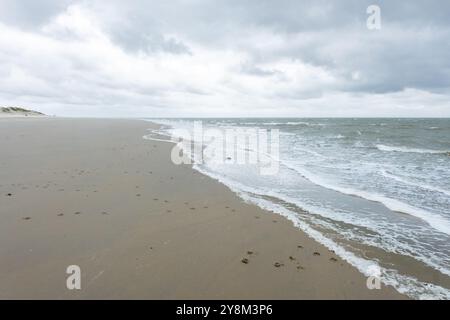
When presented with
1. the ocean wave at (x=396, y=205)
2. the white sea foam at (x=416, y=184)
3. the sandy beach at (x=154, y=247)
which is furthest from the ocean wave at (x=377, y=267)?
the white sea foam at (x=416, y=184)

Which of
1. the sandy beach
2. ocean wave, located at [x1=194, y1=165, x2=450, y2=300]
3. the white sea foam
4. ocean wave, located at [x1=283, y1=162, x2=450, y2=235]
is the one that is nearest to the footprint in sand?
the sandy beach

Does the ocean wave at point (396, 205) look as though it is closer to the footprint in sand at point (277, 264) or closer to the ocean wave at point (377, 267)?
the ocean wave at point (377, 267)

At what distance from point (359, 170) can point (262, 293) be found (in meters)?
10.8

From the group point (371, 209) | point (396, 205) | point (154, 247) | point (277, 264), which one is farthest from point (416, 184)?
point (154, 247)

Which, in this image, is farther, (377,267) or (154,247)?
(154,247)

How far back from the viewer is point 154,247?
5047mm

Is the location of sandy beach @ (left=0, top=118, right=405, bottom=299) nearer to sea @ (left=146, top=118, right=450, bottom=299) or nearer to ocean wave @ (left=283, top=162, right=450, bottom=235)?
sea @ (left=146, top=118, right=450, bottom=299)

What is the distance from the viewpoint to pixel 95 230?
561 centimetres

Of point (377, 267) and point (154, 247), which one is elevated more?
point (154, 247)

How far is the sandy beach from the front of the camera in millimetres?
3918

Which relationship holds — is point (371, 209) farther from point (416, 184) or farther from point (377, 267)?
point (416, 184)

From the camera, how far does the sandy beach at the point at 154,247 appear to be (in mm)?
3918
